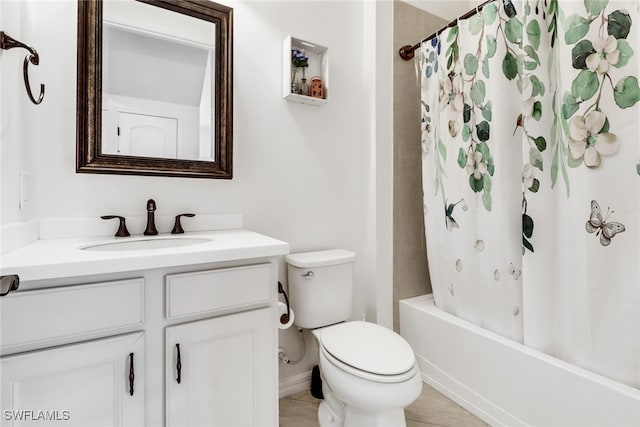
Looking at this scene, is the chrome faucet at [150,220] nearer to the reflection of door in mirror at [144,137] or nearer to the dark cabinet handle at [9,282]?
the reflection of door in mirror at [144,137]

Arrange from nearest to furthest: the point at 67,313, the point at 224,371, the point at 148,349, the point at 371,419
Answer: the point at 67,313
the point at 148,349
the point at 224,371
the point at 371,419

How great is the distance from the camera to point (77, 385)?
0.80 meters

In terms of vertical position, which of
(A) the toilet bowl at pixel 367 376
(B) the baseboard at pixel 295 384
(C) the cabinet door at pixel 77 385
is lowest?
(B) the baseboard at pixel 295 384

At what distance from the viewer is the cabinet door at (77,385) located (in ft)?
2.43

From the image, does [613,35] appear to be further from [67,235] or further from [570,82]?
[67,235]

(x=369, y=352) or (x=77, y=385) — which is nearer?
(x=77, y=385)

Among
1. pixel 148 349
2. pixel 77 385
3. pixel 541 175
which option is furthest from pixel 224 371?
pixel 541 175

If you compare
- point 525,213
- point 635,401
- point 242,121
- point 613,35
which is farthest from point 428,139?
point 635,401

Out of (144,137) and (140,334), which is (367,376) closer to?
(140,334)

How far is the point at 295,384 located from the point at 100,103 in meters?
1.58

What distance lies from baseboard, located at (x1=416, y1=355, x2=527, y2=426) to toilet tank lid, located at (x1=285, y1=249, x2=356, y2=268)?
77 cm

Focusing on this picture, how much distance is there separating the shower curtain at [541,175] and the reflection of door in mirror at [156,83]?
119cm

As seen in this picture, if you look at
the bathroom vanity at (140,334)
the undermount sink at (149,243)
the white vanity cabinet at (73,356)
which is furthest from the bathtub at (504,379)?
the white vanity cabinet at (73,356)

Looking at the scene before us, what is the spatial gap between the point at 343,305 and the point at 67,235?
1201 mm
